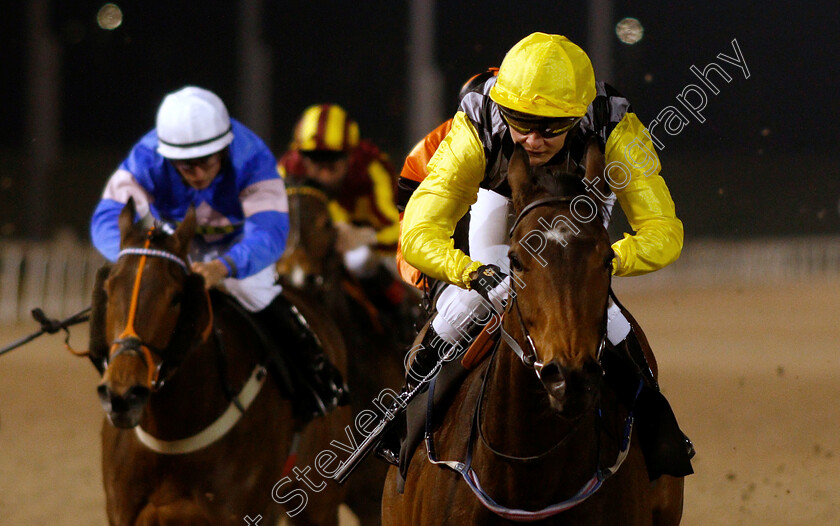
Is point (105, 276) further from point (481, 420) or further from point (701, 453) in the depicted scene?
point (701, 453)

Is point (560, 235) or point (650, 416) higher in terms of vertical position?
point (560, 235)

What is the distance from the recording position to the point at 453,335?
3.58m

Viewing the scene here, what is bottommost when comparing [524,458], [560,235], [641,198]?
[524,458]

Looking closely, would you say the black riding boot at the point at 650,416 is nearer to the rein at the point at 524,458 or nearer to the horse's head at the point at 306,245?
the rein at the point at 524,458

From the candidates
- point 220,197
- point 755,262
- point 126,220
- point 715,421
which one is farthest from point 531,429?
point 755,262

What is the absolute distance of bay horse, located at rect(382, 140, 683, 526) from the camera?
8.64 feet

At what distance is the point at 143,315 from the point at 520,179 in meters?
1.71

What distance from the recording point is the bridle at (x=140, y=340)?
12.7 ft

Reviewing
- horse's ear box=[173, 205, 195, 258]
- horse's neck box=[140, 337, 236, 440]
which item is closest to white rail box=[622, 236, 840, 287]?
horse's neck box=[140, 337, 236, 440]

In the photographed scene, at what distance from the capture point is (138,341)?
388cm

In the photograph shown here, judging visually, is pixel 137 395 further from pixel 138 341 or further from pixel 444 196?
pixel 444 196

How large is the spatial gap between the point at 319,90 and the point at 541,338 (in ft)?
80.5

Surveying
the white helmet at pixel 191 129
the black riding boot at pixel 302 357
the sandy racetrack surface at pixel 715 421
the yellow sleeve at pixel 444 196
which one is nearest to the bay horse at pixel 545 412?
the yellow sleeve at pixel 444 196

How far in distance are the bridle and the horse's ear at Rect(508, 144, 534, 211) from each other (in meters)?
1.68
